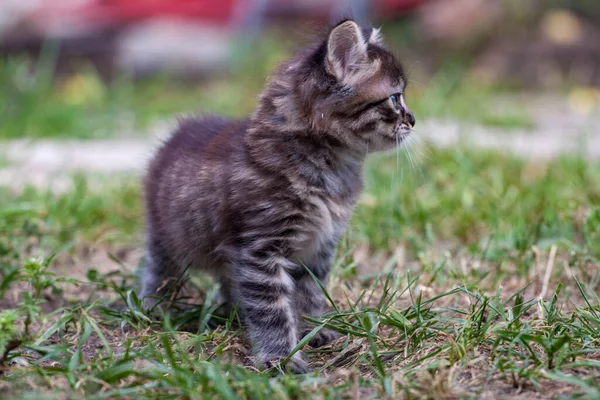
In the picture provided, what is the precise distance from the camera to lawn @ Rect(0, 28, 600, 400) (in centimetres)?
262

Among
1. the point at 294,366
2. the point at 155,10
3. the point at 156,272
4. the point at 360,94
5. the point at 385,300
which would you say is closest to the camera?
the point at 294,366

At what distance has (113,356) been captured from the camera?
2.84 m

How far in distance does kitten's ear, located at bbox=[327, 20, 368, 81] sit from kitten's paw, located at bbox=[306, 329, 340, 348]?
39.6 inches

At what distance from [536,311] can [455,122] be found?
3.79 m

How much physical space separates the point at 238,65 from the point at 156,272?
5.41 metres

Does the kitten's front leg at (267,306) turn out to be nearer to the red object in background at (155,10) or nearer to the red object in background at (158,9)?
the red object in background at (158,9)

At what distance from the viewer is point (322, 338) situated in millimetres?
3326

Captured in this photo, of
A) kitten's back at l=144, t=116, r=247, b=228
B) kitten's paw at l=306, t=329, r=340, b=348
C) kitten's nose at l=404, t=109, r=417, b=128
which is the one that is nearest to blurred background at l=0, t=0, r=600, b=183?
kitten's back at l=144, t=116, r=247, b=228

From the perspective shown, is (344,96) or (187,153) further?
(187,153)

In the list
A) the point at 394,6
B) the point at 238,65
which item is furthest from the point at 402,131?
the point at 394,6

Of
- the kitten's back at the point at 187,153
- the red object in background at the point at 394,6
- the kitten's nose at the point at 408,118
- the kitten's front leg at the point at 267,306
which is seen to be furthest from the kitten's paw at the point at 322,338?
the red object in background at the point at 394,6

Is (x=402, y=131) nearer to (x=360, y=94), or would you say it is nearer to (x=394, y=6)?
(x=360, y=94)

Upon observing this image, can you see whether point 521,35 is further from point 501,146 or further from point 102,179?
point 102,179

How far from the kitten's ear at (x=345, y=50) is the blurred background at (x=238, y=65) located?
2998 millimetres
